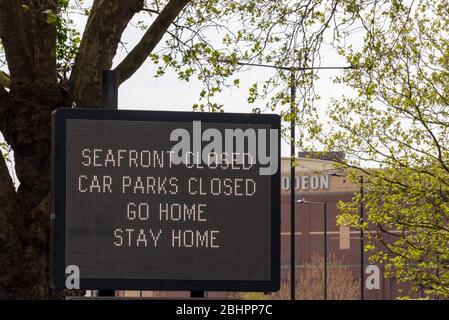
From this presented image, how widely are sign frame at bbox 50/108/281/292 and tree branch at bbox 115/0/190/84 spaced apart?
4.24 m

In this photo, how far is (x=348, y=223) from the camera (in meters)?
26.5

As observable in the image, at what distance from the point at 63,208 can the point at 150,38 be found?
468 cm

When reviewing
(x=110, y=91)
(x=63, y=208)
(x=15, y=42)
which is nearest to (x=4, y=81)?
(x=15, y=42)

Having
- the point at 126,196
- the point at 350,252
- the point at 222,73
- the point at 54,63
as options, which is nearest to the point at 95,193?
the point at 126,196

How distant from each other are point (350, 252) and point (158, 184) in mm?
73049

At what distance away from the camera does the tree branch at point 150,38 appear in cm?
1334

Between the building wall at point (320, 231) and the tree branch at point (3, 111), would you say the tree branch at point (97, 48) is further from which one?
the building wall at point (320, 231)

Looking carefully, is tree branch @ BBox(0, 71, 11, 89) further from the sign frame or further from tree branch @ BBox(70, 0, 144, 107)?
the sign frame

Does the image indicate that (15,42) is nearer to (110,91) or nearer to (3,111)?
(3,111)

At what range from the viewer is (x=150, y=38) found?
44.0 feet

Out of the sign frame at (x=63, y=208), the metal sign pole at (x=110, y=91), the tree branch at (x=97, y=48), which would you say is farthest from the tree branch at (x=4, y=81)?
the sign frame at (x=63, y=208)
